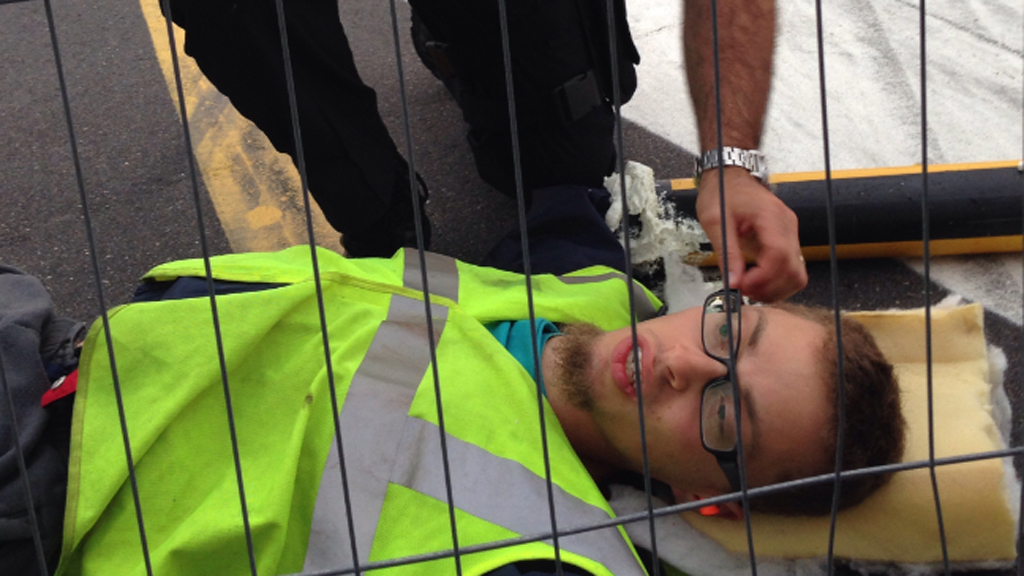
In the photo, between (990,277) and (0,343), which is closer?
(0,343)

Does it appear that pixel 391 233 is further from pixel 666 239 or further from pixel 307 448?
pixel 307 448

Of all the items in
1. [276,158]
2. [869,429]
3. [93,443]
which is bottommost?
[869,429]

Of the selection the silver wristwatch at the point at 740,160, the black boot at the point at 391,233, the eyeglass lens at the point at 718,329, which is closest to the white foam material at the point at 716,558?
the eyeglass lens at the point at 718,329

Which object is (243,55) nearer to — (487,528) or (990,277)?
(487,528)

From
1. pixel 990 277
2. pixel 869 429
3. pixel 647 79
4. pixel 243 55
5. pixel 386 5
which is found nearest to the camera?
→ pixel 869 429

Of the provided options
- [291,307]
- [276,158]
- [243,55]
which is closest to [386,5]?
[276,158]

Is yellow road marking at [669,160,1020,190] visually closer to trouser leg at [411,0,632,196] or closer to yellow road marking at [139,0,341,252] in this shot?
trouser leg at [411,0,632,196]

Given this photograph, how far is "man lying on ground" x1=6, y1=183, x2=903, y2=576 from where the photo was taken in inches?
50.3

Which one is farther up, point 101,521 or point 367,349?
point 367,349

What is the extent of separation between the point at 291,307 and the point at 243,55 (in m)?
0.66

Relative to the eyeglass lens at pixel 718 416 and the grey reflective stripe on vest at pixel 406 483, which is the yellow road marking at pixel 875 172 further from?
the grey reflective stripe on vest at pixel 406 483

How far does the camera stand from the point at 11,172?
2680 millimetres

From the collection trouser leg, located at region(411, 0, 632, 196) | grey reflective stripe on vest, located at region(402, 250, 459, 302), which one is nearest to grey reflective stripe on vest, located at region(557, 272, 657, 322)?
grey reflective stripe on vest, located at region(402, 250, 459, 302)

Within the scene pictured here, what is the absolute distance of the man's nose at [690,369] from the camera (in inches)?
59.7
